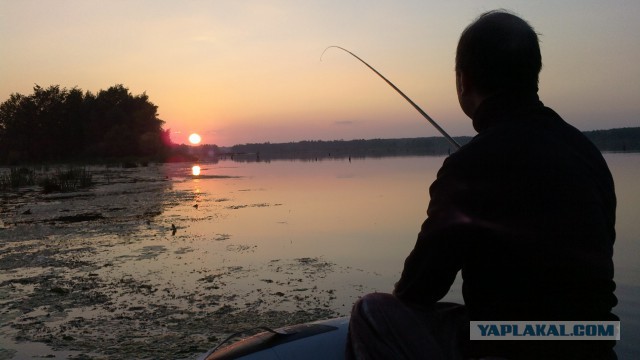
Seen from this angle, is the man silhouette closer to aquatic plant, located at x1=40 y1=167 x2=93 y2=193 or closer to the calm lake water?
the calm lake water

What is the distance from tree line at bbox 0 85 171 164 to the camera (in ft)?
184

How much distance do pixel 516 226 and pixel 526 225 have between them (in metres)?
0.03

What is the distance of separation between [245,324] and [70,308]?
205 cm

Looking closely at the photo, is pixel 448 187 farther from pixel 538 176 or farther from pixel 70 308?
pixel 70 308

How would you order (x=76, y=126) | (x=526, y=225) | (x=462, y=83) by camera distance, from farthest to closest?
1. (x=76, y=126)
2. (x=462, y=83)
3. (x=526, y=225)

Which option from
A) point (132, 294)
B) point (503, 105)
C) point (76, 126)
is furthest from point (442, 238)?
point (76, 126)

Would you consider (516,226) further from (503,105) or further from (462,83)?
(462,83)

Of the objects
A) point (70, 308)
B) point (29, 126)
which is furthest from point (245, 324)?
point (29, 126)

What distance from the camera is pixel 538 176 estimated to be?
60.7 inches

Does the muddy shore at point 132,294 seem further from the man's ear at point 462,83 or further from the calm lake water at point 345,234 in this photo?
the man's ear at point 462,83

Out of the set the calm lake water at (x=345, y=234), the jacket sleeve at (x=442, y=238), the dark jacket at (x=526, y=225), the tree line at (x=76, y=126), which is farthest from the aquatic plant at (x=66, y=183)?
the tree line at (x=76, y=126)

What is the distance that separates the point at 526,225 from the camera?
5.02 feet

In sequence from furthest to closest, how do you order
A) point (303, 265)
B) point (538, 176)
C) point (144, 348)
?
point (303, 265)
point (144, 348)
point (538, 176)

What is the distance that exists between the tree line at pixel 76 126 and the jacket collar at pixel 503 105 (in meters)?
59.6
